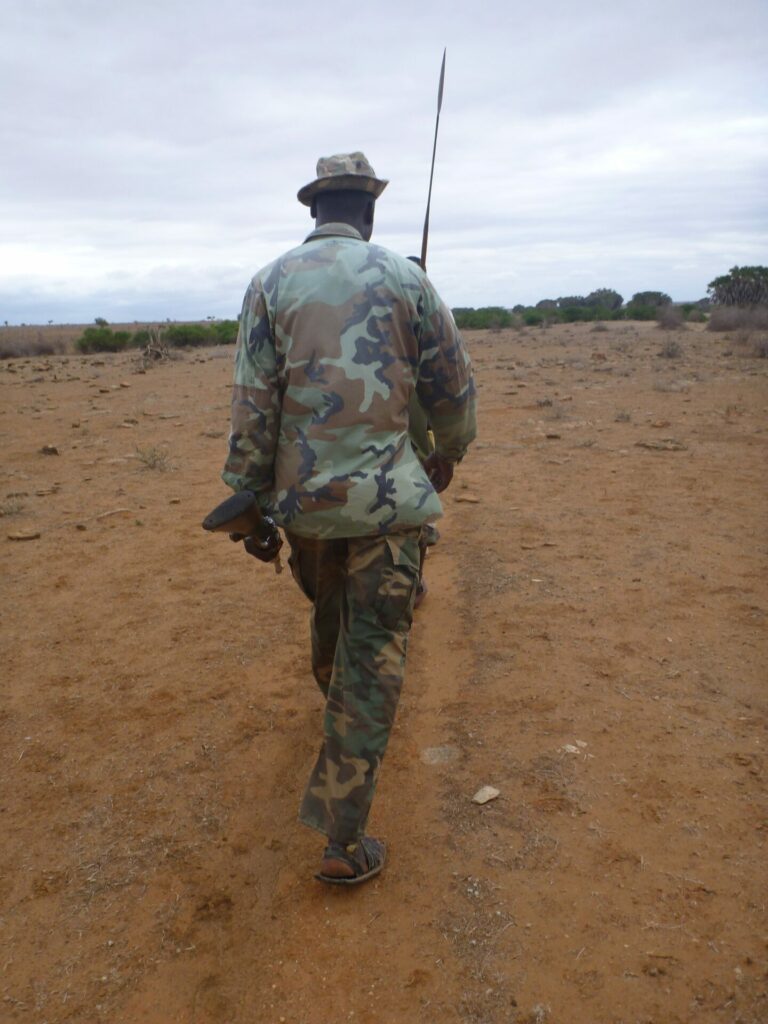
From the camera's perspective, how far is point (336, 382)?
1971mm

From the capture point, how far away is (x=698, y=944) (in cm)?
184

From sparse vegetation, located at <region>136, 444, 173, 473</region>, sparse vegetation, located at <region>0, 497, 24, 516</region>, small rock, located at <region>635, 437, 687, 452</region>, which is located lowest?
sparse vegetation, located at <region>0, 497, 24, 516</region>

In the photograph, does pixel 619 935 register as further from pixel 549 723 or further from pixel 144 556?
pixel 144 556

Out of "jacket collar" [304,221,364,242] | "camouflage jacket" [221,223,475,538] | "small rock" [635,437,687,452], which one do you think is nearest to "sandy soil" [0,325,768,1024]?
"camouflage jacket" [221,223,475,538]

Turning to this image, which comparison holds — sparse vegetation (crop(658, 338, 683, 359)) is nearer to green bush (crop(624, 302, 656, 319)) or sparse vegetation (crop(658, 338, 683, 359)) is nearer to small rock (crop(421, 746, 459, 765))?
small rock (crop(421, 746, 459, 765))

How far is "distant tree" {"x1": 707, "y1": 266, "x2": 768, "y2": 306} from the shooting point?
23375 millimetres

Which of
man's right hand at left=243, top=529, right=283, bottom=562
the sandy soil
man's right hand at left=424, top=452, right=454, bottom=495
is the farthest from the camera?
man's right hand at left=424, top=452, right=454, bottom=495

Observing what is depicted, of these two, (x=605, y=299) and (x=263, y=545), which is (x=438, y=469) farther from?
(x=605, y=299)

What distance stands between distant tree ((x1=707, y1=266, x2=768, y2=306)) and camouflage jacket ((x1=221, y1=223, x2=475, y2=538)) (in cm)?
2369

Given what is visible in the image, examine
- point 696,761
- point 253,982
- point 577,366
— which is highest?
point 577,366

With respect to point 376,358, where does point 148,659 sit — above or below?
below

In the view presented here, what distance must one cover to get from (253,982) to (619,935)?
2.96ft

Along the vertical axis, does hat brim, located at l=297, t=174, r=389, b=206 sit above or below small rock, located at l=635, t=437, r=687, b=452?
above

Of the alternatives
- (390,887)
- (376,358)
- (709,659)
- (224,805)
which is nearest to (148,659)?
(224,805)
